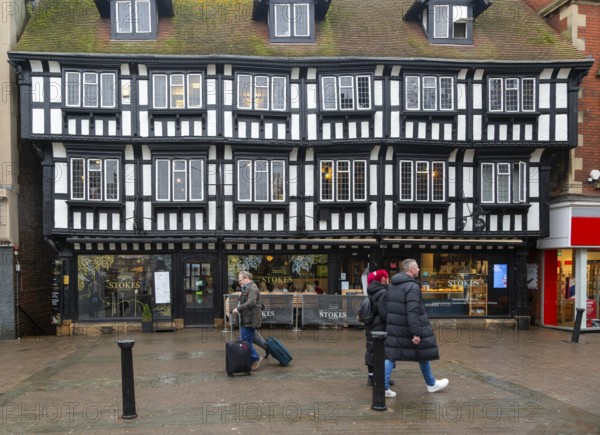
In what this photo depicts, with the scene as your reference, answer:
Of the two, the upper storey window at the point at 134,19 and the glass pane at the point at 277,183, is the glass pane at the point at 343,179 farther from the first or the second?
the upper storey window at the point at 134,19

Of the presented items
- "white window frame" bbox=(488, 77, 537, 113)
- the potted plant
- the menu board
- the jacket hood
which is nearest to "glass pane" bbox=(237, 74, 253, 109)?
the menu board

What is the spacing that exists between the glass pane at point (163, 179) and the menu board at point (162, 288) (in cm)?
231

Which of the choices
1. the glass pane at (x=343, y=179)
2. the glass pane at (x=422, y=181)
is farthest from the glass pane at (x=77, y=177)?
the glass pane at (x=422, y=181)

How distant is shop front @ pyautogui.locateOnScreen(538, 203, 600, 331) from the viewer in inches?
604

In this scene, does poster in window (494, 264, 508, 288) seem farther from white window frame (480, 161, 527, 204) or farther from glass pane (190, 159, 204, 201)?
glass pane (190, 159, 204, 201)

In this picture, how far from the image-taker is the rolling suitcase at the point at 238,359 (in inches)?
352

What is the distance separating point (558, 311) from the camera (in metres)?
16.3

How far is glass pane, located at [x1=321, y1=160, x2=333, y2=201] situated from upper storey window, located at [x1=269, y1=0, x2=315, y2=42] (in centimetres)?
404

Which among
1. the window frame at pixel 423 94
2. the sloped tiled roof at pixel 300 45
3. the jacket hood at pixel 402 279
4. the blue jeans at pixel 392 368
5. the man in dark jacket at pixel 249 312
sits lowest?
the blue jeans at pixel 392 368

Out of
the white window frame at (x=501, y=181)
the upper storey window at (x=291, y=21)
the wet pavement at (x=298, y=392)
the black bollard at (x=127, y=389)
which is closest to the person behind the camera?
the wet pavement at (x=298, y=392)

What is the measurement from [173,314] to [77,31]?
30.1 ft

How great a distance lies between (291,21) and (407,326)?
12038 millimetres

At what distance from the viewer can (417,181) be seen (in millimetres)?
15703

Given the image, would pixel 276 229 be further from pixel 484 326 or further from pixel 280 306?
pixel 484 326
